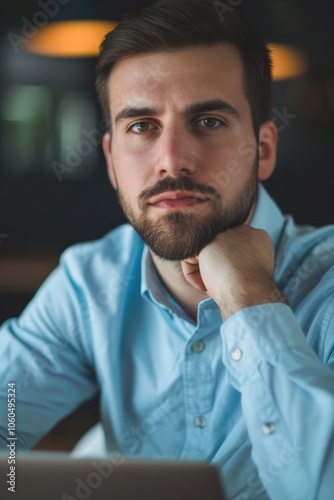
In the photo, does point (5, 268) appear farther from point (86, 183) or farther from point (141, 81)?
point (141, 81)

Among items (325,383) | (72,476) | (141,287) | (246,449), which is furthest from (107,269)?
(72,476)

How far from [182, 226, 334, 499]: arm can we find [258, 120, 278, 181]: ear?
1.46 feet

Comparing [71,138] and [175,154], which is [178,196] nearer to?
[175,154]

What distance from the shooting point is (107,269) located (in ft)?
4.80

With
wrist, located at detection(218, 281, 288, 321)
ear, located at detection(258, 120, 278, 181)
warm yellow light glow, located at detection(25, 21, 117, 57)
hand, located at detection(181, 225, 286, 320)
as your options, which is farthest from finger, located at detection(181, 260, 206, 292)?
warm yellow light glow, located at detection(25, 21, 117, 57)

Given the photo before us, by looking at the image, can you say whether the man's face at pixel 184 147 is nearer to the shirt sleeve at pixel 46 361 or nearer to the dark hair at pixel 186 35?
the dark hair at pixel 186 35

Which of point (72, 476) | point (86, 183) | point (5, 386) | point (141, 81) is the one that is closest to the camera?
point (72, 476)

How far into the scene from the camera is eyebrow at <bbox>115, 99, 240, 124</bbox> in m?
1.20

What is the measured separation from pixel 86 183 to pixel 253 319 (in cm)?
115

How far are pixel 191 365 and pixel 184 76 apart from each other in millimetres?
583

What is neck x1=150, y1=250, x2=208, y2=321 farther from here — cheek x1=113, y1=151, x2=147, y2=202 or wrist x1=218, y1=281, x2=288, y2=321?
wrist x1=218, y1=281, x2=288, y2=321

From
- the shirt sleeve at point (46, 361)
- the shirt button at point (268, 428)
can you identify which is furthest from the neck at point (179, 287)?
the shirt button at point (268, 428)

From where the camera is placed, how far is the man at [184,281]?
3.38ft

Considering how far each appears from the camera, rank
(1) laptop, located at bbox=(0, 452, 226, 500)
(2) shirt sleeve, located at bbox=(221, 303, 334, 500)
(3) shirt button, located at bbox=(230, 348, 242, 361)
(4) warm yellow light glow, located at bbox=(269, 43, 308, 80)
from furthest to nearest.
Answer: (4) warm yellow light glow, located at bbox=(269, 43, 308, 80)
(3) shirt button, located at bbox=(230, 348, 242, 361)
(2) shirt sleeve, located at bbox=(221, 303, 334, 500)
(1) laptop, located at bbox=(0, 452, 226, 500)
